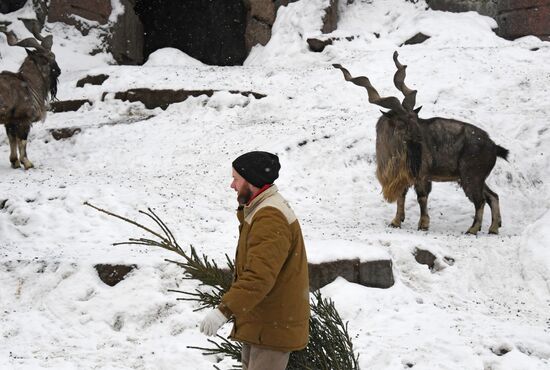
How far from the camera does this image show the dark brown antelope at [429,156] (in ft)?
29.4

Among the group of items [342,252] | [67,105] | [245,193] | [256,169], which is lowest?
[67,105]

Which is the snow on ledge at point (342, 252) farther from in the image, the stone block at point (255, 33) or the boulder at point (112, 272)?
the stone block at point (255, 33)

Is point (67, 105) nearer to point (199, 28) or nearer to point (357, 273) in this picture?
point (199, 28)

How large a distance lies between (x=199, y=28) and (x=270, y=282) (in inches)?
744

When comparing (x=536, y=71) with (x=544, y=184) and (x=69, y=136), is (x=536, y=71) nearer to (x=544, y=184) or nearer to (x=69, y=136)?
(x=544, y=184)

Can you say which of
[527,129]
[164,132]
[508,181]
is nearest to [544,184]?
[508,181]

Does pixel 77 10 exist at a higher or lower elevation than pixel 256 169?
lower

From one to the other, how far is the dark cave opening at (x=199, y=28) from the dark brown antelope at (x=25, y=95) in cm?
878

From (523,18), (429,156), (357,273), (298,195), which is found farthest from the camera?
(523,18)

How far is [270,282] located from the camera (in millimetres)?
3250

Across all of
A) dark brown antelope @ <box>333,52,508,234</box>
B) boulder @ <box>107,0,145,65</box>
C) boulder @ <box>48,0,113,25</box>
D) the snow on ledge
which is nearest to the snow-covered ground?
the snow on ledge

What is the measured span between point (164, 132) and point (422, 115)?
5030 mm

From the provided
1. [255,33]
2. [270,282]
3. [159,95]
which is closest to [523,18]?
[255,33]

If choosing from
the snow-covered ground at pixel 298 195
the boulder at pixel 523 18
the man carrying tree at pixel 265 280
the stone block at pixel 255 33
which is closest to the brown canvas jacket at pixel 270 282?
the man carrying tree at pixel 265 280
